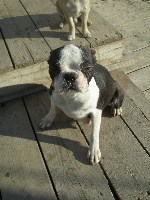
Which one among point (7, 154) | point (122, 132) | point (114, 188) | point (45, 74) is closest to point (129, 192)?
point (114, 188)

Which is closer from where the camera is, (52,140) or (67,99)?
(67,99)

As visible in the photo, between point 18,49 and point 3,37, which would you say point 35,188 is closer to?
point 18,49

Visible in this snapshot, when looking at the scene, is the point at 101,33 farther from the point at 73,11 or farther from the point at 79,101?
the point at 79,101

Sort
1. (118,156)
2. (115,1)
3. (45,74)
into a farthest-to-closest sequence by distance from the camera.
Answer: (115,1), (45,74), (118,156)

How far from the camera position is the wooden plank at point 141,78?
146 inches

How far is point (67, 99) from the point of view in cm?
238

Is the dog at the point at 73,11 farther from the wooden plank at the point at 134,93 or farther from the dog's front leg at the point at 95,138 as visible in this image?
the dog's front leg at the point at 95,138

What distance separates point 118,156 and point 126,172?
0.18 metres

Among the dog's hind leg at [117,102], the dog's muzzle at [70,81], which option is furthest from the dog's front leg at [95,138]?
the dog's muzzle at [70,81]

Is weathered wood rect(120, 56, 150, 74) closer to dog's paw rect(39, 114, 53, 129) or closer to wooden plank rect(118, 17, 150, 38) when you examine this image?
wooden plank rect(118, 17, 150, 38)

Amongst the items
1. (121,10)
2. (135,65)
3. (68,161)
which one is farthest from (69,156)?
(121,10)

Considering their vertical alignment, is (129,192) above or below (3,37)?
below

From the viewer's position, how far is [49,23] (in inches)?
151

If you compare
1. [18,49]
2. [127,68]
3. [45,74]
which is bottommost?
[127,68]
